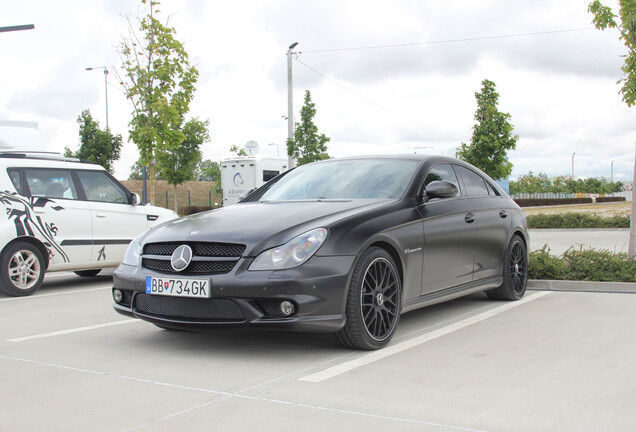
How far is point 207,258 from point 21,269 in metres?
4.86

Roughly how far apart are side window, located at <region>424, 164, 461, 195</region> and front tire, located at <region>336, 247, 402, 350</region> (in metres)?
1.22

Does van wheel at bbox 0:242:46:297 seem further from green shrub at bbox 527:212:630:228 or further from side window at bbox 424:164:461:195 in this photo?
green shrub at bbox 527:212:630:228

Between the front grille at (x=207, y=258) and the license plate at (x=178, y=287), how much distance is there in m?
0.09

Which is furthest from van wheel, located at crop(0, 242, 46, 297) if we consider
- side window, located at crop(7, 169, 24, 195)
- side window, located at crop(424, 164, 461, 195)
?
side window, located at crop(424, 164, 461, 195)

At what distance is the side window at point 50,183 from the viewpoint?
9.02 metres

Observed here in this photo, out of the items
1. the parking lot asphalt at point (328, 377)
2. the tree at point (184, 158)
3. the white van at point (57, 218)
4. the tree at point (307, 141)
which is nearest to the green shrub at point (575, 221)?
the tree at point (307, 141)

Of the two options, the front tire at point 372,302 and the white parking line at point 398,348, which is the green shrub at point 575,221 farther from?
the front tire at point 372,302

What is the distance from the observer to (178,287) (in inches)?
189

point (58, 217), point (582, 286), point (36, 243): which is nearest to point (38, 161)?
point (58, 217)

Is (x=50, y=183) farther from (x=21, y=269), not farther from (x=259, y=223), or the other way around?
(x=259, y=223)

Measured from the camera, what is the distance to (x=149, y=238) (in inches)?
210

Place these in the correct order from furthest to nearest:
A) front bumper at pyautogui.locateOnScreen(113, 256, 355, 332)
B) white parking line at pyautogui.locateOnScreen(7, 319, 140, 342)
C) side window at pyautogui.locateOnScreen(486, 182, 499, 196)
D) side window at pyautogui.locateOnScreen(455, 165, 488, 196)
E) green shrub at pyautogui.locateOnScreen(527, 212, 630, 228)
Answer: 1. green shrub at pyautogui.locateOnScreen(527, 212, 630, 228)
2. side window at pyautogui.locateOnScreen(486, 182, 499, 196)
3. side window at pyautogui.locateOnScreen(455, 165, 488, 196)
4. white parking line at pyautogui.locateOnScreen(7, 319, 140, 342)
5. front bumper at pyautogui.locateOnScreen(113, 256, 355, 332)

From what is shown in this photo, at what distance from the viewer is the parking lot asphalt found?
11.3 feet

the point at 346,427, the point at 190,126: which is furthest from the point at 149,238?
the point at 190,126
